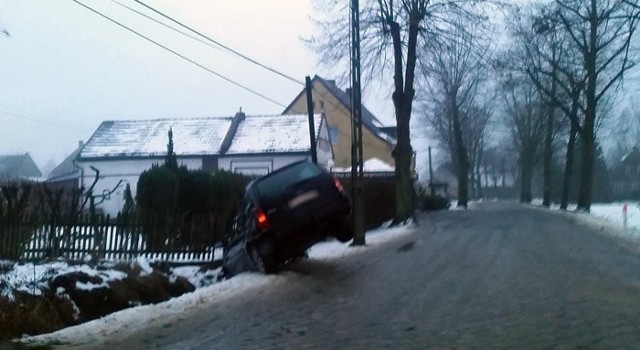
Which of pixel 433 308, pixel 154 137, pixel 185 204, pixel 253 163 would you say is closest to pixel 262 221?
pixel 433 308

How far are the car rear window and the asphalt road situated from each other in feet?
5.17

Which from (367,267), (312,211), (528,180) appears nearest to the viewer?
(312,211)

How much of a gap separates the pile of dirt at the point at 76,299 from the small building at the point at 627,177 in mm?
68107

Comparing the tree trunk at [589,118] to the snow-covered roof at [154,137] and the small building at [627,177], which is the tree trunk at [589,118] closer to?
the snow-covered roof at [154,137]

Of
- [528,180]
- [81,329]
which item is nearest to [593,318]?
[81,329]

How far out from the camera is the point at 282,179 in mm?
14805

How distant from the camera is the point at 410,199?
32531mm

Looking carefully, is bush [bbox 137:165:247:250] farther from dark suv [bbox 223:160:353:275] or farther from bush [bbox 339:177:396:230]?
bush [bbox 339:177:396:230]

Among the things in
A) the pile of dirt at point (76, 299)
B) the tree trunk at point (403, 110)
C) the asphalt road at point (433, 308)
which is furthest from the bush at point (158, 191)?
the tree trunk at point (403, 110)

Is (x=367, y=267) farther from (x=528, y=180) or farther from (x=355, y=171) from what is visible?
(x=528, y=180)

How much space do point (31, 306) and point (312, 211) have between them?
5198mm

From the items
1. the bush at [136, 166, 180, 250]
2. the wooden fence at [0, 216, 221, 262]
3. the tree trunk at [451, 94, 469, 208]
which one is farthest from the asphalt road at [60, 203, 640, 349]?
the tree trunk at [451, 94, 469, 208]

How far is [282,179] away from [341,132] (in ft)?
163

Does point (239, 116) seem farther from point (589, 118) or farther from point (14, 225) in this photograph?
point (14, 225)
